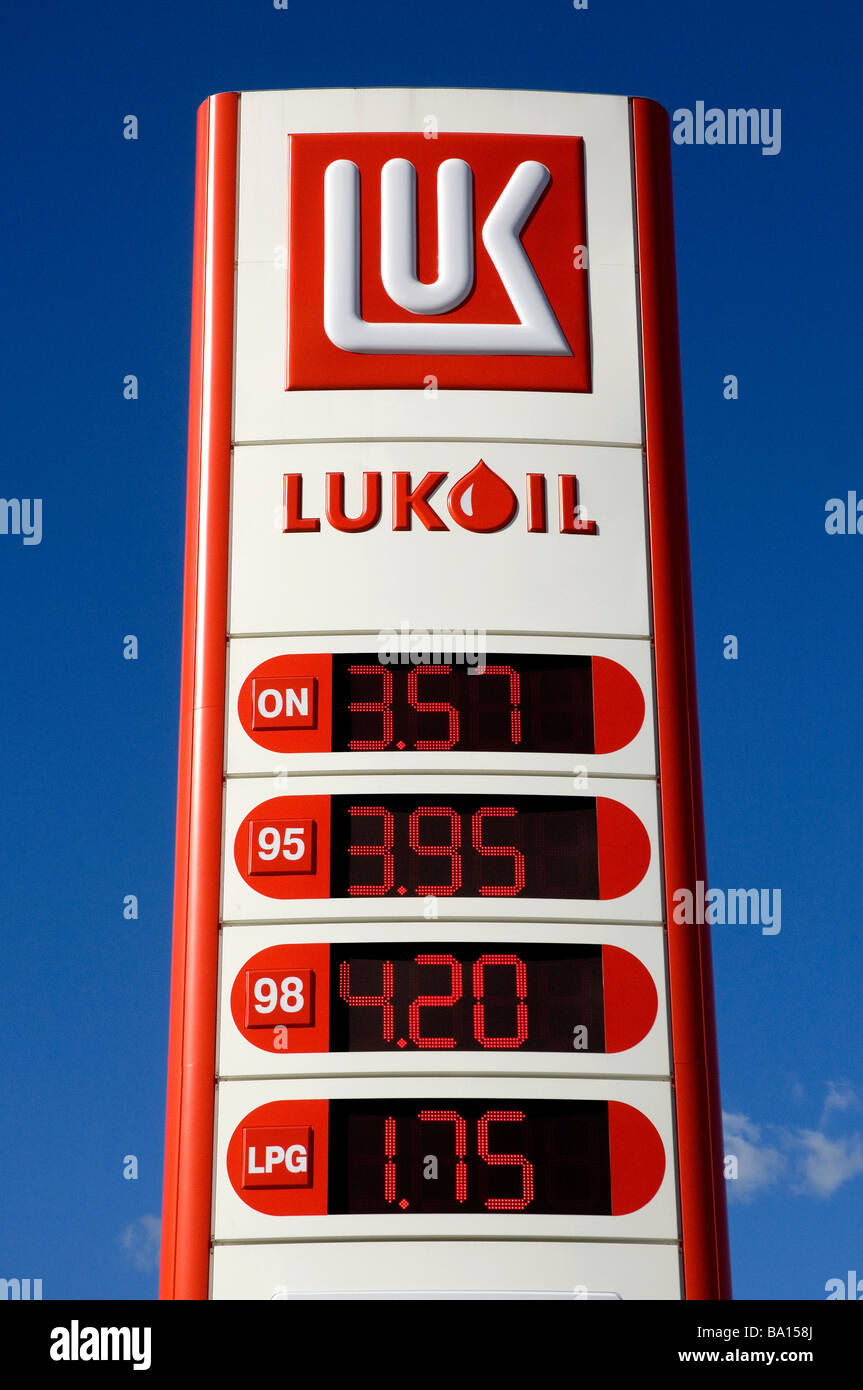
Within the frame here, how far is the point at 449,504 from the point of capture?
11.5 metres

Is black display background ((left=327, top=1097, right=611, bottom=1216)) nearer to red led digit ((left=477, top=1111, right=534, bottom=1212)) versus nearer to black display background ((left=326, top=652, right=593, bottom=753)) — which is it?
→ red led digit ((left=477, top=1111, right=534, bottom=1212))

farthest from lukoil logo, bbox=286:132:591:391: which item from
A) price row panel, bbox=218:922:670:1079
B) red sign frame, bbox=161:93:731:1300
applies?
price row panel, bbox=218:922:670:1079

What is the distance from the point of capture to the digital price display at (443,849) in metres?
10.5

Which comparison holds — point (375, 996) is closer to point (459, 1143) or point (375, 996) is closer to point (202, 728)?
point (459, 1143)

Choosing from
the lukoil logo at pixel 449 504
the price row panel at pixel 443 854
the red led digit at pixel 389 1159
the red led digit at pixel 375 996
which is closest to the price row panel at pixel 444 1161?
the red led digit at pixel 389 1159

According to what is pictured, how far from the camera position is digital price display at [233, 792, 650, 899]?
10.5 meters

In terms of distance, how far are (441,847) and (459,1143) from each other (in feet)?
5.02

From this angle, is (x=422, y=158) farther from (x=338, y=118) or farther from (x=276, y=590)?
(x=276, y=590)

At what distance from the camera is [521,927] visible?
408 inches

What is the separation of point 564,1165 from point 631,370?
4770 mm

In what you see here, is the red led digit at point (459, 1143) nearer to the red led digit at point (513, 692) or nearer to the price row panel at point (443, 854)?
the price row panel at point (443, 854)
